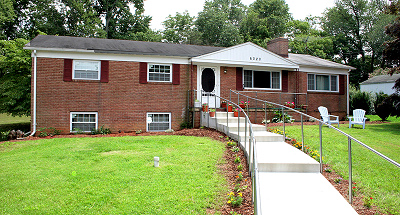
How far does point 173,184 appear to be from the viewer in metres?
5.26

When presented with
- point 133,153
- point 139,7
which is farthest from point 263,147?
point 139,7

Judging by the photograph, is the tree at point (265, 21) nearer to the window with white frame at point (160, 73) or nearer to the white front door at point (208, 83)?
the white front door at point (208, 83)

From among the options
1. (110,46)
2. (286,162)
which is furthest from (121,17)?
(286,162)

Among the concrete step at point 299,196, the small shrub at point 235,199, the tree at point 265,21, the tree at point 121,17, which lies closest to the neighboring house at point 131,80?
the concrete step at point 299,196

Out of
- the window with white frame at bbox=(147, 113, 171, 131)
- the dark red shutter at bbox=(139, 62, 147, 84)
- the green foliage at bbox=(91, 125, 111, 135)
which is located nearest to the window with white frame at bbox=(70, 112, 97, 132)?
the green foliage at bbox=(91, 125, 111, 135)

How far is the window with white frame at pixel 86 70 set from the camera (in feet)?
42.7

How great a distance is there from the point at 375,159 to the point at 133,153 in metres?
5.65

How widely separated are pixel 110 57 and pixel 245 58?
6807 mm

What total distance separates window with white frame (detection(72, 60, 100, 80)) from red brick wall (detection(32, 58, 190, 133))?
0.31 m

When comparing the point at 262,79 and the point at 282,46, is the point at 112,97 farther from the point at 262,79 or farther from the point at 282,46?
the point at 282,46

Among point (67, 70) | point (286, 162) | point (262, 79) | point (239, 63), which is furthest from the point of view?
point (262, 79)

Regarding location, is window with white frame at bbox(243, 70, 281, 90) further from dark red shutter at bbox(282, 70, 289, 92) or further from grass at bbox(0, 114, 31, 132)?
grass at bbox(0, 114, 31, 132)

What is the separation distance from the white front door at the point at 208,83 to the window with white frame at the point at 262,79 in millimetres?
1765

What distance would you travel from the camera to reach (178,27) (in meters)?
40.3
